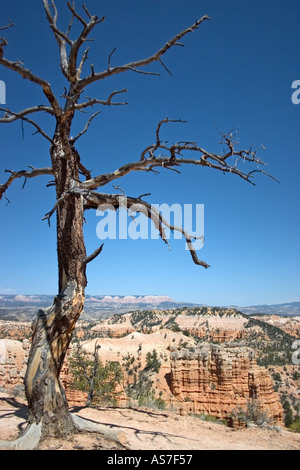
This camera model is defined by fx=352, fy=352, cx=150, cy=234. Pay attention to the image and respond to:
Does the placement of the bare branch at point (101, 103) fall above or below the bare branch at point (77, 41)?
below

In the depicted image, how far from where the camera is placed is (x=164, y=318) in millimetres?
66375

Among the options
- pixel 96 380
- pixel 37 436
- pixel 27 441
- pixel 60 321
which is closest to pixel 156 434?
pixel 37 436

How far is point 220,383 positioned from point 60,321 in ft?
51.1

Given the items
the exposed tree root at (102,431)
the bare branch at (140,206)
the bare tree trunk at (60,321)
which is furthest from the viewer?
the bare branch at (140,206)

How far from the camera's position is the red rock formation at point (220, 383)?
18.2 meters

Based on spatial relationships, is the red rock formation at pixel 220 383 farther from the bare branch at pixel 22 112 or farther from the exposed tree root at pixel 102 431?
the bare branch at pixel 22 112

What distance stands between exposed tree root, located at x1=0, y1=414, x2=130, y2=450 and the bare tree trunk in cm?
11

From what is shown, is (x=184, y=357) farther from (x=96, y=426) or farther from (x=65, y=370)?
(x=96, y=426)

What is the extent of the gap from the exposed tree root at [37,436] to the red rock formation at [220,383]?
526 inches

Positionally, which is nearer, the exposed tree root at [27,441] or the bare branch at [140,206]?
the exposed tree root at [27,441]

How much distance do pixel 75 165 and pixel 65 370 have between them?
10.4 metres

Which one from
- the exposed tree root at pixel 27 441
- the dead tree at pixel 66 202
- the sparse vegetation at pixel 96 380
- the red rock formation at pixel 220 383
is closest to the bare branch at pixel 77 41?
the dead tree at pixel 66 202
